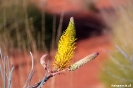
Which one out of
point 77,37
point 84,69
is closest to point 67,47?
point 84,69

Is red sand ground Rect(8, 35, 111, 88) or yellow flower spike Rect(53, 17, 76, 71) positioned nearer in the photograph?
yellow flower spike Rect(53, 17, 76, 71)

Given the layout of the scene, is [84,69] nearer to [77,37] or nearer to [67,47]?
[77,37]

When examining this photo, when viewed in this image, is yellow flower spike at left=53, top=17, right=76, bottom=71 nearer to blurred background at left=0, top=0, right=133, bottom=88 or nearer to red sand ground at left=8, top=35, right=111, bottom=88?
blurred background at left=0, top=0, right=133, bottom=88

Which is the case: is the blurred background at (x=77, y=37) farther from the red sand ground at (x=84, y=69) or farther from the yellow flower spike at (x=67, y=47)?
the yellow flower spike at (x=67, y=47)

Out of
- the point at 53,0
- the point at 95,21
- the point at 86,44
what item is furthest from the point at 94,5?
the point at 86,44

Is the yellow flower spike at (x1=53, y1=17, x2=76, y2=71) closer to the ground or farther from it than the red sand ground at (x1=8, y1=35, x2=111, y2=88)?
farther from it

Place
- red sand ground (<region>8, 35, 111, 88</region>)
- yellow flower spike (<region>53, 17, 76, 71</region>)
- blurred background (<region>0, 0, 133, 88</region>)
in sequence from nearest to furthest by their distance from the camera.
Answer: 1. yellow flower spike (<region>53, 17, 76, 71</region>)
2. blurred background (<region>0, 0, 133, 88</region>)
3. red sand ground (<region>8, 35, 111, 88</region>)

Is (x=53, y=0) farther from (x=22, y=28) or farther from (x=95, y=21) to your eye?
(x=22, y=28)

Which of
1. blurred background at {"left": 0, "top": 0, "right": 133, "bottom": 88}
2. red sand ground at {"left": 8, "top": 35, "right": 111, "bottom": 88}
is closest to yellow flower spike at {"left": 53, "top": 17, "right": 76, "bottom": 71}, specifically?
blurred background at {"left": 0, "top": 0, "right": 133, "bottom": 88}

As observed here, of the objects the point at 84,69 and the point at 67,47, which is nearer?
the point at 67,47
